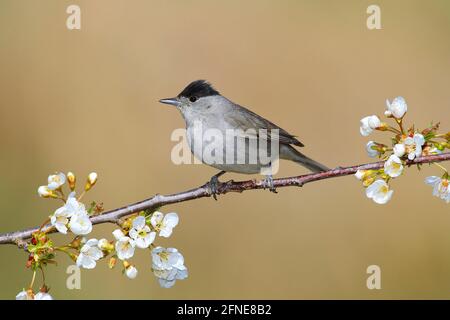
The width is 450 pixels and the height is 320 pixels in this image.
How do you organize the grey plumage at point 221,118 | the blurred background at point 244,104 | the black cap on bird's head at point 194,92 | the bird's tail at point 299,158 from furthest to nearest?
the blurred background at point 244,104
the black cap on bird's head at point 194,92
the bird's tail at point 299,158
the grey plumage at point 221,118

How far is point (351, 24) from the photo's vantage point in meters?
9.07

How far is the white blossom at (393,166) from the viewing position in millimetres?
2664

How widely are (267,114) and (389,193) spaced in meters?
5.88

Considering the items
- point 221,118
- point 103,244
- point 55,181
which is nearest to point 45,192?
point 55,181

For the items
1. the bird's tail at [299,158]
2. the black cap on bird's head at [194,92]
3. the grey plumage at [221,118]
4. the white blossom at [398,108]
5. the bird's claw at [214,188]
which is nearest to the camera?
the white blossom at [398,108]

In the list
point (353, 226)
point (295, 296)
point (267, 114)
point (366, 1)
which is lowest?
point (295, 296)

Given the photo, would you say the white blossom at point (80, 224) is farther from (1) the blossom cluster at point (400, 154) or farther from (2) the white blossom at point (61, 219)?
(1) the blossom cluster at point (400, 154)

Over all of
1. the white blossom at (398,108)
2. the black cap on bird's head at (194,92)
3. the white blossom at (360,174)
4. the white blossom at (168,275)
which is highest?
the black cap on bird's head at (194,92)

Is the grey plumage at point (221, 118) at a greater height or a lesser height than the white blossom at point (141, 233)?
greater

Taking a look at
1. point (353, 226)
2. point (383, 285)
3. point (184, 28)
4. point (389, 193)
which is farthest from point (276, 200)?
point (389, 193)

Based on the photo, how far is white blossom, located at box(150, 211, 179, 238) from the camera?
2617 mm

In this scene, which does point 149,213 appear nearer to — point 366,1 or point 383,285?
point 383,285

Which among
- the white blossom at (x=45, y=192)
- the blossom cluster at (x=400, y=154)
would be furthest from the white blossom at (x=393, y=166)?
the white blossom at (x=45, y=192)

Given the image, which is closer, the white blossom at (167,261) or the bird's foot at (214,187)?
the white blossom at (167,261)
